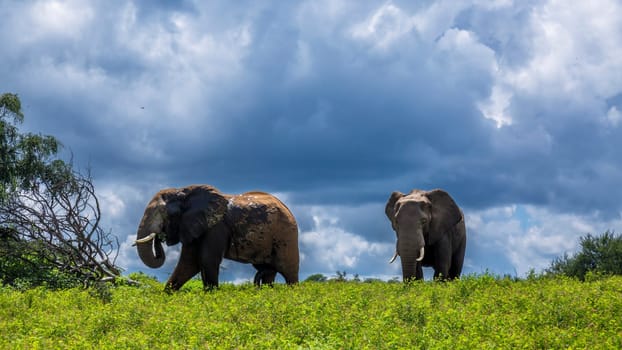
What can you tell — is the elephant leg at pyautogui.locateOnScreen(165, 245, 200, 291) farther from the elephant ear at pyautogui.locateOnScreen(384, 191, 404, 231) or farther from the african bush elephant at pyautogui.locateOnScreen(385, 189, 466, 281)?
the elephant ear at pyautogui.locateOnScreen(384, 191, 404, 231)

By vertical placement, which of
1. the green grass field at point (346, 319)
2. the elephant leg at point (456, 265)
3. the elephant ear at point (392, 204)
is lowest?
the green grass field at point (346, 319)

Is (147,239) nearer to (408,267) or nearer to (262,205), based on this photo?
(262,205)

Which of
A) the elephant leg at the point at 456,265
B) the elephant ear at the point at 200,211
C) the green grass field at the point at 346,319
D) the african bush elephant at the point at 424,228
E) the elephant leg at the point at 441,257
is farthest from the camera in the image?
the elephant leg at the point at 456,265

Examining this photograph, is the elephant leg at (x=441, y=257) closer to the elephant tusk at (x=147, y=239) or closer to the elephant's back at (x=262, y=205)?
the elephant's back at (x=262, y=205)

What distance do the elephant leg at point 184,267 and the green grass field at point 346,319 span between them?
7.28ft

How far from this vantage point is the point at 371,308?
1437 centimetres

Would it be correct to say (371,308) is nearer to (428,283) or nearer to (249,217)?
(428,283)

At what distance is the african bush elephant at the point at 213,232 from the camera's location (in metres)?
19.8

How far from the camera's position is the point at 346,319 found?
12.6 metres

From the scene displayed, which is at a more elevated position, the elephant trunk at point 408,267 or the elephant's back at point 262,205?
the elephant's back at point 262,205

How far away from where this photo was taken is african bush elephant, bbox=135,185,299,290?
19766 millimetres

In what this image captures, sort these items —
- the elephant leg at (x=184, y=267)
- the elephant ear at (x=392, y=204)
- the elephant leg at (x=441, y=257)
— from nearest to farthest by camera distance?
1. the elephant leg at (x=184, y=267)
2. the elephant leg at (x=441, y=257)
3. the elephant ear at (x=392, y=204)

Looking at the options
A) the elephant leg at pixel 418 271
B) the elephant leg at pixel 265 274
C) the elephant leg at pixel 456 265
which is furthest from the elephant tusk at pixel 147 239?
the elephant leg at pixel 456 265

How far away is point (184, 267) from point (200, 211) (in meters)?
1.78
